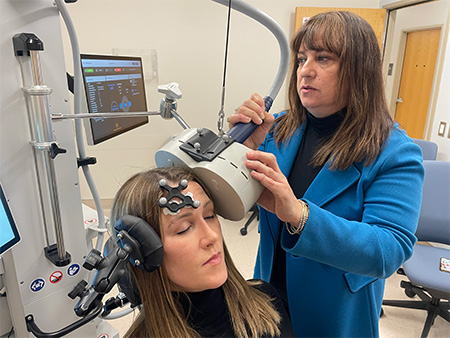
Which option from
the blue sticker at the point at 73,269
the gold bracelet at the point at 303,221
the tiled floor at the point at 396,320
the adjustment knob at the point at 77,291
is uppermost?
the gold bracelet at the point at 303,221

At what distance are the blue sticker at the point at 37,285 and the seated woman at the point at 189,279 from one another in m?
0.33

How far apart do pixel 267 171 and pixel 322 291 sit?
466 millimetres

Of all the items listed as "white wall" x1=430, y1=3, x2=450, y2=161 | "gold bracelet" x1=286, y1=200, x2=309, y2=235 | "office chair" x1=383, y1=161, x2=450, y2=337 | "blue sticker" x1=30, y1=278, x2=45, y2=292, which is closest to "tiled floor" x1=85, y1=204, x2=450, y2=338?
"office chair" x1=383, y1=161, x2=450, y2=337

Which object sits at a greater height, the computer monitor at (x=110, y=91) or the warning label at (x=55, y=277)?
the computer monitor at (x=110, y=91)

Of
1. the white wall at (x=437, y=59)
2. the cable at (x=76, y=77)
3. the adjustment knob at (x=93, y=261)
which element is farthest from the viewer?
the white wall at (x=437, y=59)

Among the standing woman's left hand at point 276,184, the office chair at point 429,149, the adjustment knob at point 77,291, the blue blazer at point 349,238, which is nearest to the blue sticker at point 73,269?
the adjustment knob at point 77,291

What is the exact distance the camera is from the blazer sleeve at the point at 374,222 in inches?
28.5

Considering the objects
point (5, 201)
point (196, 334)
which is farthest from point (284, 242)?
point (5, 201)

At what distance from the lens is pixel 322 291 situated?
959 mm

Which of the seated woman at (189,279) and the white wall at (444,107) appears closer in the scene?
the seated woman at (189,279)

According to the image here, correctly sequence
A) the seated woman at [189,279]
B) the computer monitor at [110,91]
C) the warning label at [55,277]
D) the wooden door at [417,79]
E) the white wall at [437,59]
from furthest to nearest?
the wooden door at [417,79] < the white wall at [437,59] < the computer monitor at [110,91] < the warning label at [55,277] < the seated woman at [189,279]

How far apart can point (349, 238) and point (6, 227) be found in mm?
827

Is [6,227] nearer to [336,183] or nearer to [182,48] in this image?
[336,183]

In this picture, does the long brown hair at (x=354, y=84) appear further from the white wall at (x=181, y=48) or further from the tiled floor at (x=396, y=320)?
the white wall at (x=181, y=48)
